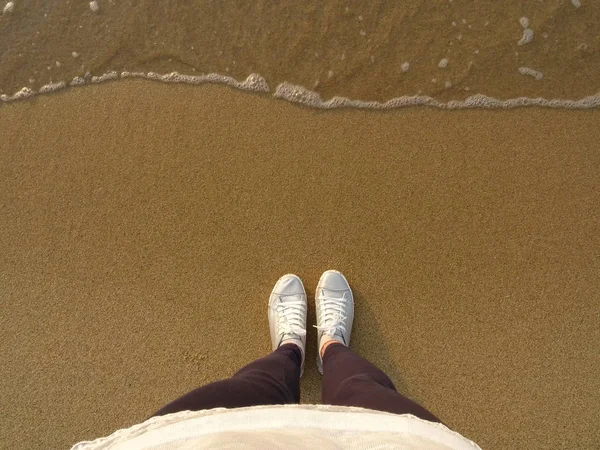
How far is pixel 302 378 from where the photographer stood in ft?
4.54

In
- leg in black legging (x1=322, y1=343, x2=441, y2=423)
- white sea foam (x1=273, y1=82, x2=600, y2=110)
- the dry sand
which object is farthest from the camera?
white sea foam (x1=273, y1=82, x2=600, y2=110)

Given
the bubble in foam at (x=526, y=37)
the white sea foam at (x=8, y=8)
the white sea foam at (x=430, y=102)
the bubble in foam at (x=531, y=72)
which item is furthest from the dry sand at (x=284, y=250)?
the white sea foam at (x=8, y=8)

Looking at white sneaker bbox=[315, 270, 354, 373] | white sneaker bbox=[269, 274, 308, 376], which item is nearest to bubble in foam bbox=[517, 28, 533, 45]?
white sneaker bbox=[315, 270, 354, 373]

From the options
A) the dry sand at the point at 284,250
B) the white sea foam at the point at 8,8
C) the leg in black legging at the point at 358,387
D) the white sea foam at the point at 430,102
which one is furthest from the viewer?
the white sea foam at the point at 8,8

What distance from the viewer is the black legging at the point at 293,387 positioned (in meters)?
0.88

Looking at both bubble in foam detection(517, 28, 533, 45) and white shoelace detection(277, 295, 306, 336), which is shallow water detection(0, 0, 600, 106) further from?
white shoelace detection(277, 295, 306, 336)

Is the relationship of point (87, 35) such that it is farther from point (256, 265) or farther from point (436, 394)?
point (436, 394)

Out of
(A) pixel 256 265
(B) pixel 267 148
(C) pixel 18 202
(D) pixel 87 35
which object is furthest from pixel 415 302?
(D) pixel 87 35

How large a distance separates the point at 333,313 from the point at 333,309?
0.01 meters

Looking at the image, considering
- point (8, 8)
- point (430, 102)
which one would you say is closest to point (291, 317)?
point (430, 102)

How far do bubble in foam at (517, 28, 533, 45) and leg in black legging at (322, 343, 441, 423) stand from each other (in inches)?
48.3

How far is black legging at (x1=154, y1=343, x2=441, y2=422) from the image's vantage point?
2.88 ft

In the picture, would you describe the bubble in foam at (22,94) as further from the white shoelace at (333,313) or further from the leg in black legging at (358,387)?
the leg in black legging at (358,387)

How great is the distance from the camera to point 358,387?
3.26 ft
